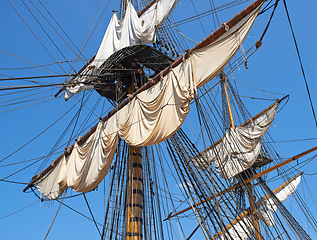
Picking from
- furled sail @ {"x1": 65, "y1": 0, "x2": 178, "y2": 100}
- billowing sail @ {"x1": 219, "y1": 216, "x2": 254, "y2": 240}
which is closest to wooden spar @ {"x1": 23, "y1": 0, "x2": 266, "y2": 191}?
furled sail @ {"x1": 65, "y1": 0, "x2": 178, "y2": 100}

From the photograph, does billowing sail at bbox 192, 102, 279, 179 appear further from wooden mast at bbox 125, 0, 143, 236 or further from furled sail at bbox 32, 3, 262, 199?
furled sail at bbox 32, 3, 262, 199

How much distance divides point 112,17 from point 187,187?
22.4 feet

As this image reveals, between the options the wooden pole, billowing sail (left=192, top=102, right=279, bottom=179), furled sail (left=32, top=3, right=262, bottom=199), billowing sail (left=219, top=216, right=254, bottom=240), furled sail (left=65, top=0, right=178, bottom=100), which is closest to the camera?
furled sail (left=32, top=3, right=262, bottom=199)

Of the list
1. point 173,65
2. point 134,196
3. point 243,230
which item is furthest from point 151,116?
point 243,230

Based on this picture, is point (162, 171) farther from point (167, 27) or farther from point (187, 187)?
point (167, 27)

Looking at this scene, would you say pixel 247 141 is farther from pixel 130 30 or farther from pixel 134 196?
pixel 134 196

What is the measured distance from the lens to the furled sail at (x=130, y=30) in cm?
918

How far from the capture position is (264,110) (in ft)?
56.9

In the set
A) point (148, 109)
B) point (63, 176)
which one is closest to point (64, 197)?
point (63, 176)

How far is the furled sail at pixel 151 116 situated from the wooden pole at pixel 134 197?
2.12ft

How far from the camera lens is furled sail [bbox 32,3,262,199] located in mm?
6887

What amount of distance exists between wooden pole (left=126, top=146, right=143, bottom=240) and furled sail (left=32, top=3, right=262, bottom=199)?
0.65 metres

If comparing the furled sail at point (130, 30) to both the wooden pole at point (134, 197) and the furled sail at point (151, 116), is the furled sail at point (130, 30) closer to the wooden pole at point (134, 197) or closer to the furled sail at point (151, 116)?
the furled sail at point (151, 116)

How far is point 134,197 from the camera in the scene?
25.8 feet
